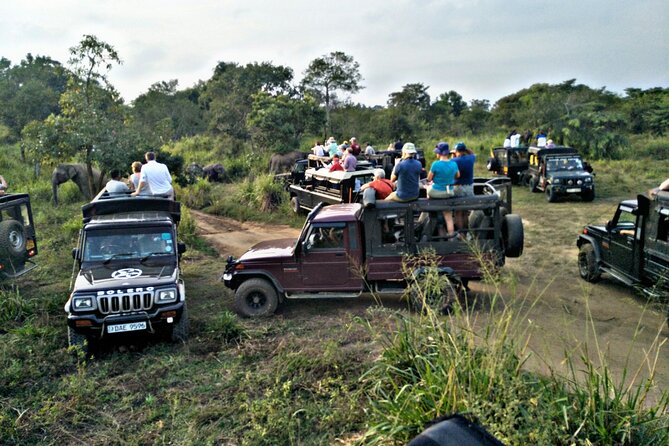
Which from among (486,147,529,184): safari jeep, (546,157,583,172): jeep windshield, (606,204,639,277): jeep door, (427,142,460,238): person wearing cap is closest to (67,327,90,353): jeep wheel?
(427,142,460,238): person wearing cap

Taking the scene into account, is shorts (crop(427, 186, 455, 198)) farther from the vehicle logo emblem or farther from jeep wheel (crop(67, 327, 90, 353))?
jeep wheel (crop(67, 327, 90, 353))

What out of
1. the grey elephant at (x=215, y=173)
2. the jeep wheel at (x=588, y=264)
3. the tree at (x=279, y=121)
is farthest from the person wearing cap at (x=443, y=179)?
the tree at (x=279, y=121)

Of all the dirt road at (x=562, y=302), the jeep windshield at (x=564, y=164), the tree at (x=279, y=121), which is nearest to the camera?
the dirt road at (x=562, y=302)

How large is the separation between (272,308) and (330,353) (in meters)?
2.24

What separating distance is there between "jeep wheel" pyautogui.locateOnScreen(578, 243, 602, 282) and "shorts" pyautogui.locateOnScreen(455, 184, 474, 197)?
2.44m

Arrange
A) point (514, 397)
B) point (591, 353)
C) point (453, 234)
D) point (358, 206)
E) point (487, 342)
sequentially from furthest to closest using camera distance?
1. point (358, 206)
2. point (453, 234)
3. point (591, 353)
4. point (487, 342)
5. point (514, 397)

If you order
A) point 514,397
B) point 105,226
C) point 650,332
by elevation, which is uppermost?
point 105,226

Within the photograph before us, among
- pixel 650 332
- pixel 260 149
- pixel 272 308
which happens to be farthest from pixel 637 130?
pixel 272 308

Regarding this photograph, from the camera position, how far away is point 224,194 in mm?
19000

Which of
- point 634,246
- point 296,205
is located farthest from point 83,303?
point 296,205

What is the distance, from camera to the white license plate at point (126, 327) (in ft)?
22.1

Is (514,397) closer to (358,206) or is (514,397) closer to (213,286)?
(358,206)

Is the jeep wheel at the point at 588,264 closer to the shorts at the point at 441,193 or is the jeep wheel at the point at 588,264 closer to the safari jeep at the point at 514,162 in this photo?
the shorts at the point at 441,193

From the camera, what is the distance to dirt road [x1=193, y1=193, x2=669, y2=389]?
6328 mm
